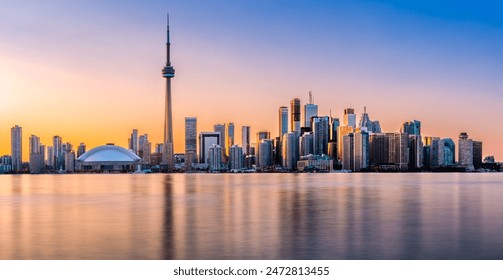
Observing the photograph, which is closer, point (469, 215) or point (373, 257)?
point (373, 257)

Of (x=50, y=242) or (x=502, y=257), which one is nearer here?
(x=502, y=257)

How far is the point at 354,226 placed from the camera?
118ft

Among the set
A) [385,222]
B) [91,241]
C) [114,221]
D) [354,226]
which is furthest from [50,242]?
[385,222]

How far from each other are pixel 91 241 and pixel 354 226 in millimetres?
16632
